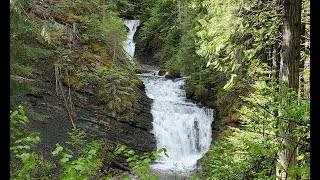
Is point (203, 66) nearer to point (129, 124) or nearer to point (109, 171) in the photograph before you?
point (129, 124)

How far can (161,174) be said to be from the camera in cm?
1213

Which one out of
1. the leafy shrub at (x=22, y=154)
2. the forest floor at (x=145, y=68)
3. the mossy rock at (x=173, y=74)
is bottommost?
the leafy shrub at (x=22, y=154)

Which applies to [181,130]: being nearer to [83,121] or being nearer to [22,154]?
[83,121]

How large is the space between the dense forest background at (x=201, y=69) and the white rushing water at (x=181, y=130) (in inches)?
29.8

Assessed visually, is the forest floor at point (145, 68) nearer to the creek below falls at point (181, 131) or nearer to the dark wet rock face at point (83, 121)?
the creek below falls at point (181, 131)

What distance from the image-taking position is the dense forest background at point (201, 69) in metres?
5.22

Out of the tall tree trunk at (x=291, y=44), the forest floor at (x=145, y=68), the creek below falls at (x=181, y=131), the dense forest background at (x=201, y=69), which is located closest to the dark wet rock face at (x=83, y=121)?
the dense forest background at (x=201, y=69)

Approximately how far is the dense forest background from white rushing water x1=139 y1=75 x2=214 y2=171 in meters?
0.76

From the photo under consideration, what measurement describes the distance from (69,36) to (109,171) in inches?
288

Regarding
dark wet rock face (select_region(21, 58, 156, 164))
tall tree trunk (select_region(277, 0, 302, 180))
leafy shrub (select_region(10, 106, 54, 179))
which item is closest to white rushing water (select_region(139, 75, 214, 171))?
dark wet rock face (select_region(21, 58, 156, 164))

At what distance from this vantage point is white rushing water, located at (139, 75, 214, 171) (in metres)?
14.2

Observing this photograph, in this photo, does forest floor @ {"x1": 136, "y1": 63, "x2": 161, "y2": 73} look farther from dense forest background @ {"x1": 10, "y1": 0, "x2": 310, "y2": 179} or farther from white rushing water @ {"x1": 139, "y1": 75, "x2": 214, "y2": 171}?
white rushing water @ {"x1": 139, "y1": 75, "x2": 214, "y2": 171}
